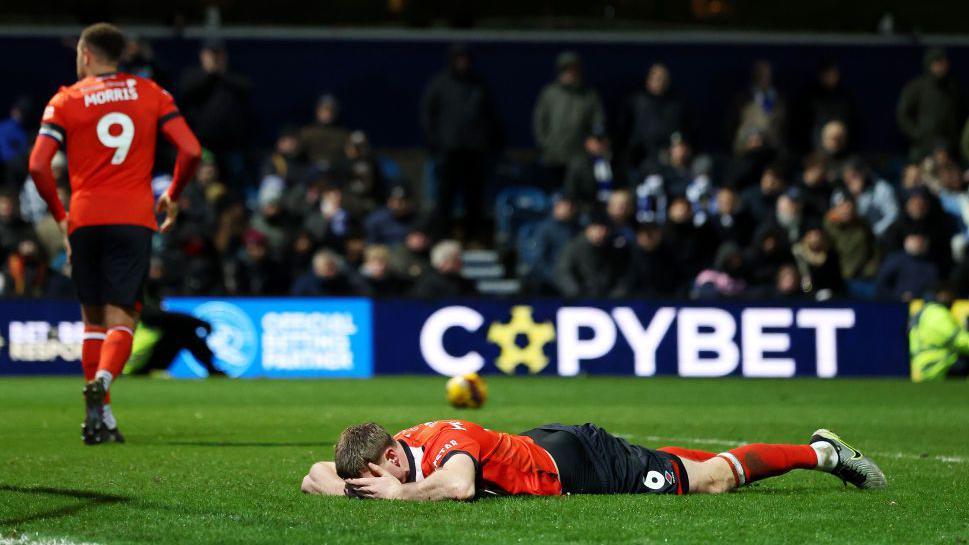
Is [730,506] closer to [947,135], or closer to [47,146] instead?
[47,146]

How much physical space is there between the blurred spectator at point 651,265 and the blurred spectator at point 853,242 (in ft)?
6.33

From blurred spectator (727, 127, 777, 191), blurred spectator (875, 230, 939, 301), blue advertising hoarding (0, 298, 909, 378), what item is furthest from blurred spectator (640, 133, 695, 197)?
blue advertising hoarding (0, 298, 909, 378)

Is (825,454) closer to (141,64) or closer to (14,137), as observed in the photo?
(141,64)

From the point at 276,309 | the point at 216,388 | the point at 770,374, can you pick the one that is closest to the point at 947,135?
the point at 770,374

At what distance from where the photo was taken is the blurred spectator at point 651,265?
16906mm

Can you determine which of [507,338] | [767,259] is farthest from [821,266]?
[507,338]

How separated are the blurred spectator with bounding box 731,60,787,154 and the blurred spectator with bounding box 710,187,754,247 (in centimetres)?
181

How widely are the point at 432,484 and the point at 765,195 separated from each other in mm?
12549

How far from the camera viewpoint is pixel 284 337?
637 inches

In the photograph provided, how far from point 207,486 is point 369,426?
1.24m

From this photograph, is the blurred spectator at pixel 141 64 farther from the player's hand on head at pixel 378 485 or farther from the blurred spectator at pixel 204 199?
the player's hand on head at pixel 378 485

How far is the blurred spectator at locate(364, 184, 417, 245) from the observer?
709 inches

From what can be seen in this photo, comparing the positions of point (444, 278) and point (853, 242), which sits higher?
point (853, 242)

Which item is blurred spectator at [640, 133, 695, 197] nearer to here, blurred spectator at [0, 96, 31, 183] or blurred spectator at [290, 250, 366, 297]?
blurred spectator at [290, 250, 366, 297]
